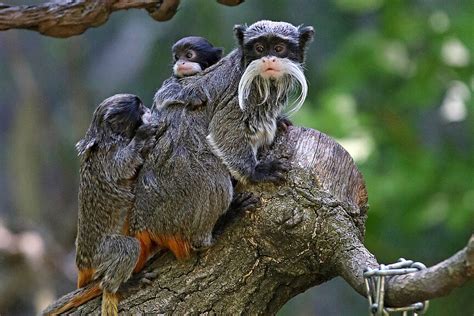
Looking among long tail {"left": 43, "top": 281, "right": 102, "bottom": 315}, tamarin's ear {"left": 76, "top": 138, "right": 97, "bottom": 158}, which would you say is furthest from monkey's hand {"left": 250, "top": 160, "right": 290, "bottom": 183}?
long tail {"left": 43, "top": 281, "right": 102, "bottom": 315}

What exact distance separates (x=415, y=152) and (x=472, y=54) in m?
1.12

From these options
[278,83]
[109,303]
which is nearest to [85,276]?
[109,303]

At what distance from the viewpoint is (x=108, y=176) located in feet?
13.7

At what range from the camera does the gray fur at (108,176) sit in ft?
13.6

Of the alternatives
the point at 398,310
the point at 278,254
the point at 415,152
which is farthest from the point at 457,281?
the point at 415,152

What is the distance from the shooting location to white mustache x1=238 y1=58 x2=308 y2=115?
404 centimetres

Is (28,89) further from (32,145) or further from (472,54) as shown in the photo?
(472,54)

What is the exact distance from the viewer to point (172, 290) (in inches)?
157

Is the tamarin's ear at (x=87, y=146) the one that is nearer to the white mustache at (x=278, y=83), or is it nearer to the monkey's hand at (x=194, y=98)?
the monkey's hand at (x=194, y=98)

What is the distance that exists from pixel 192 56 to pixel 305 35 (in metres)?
0.62

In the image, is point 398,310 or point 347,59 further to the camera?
point 347,59

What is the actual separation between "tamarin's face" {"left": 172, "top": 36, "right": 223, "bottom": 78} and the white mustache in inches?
16.5

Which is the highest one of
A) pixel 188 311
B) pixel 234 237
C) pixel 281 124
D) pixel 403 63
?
pixel 281 124

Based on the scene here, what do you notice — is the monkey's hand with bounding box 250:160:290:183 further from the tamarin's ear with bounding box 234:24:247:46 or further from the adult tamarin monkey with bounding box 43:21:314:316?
the tamarin's ear with bounding box 234:24:247:46
